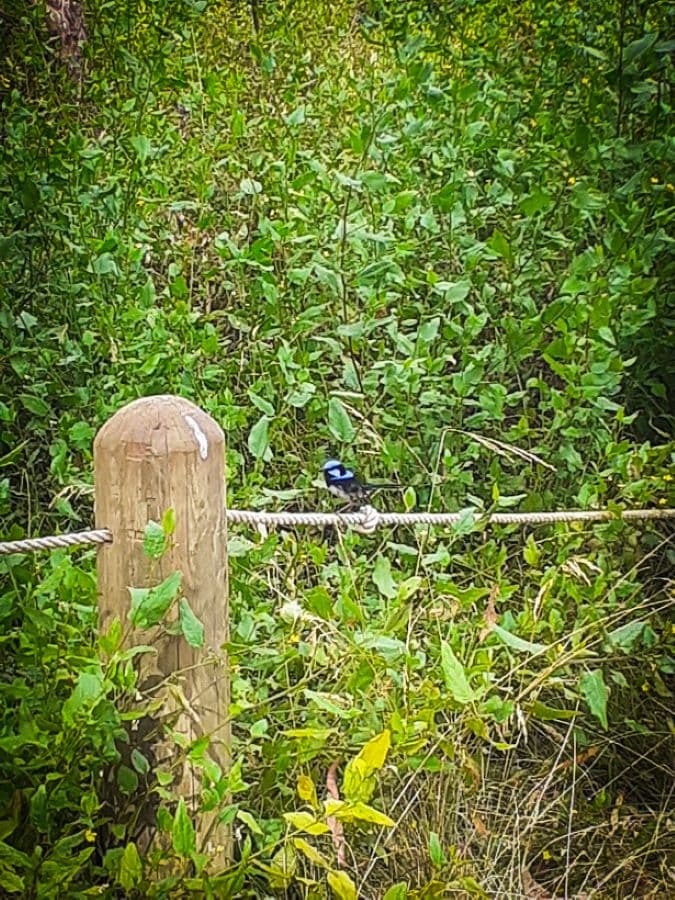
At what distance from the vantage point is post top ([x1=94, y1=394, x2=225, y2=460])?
1127mm

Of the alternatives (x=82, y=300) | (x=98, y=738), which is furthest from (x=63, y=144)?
(x=98, y=738)

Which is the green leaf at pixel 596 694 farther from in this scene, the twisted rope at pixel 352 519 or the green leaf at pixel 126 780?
the green leaf at pixel 126 780

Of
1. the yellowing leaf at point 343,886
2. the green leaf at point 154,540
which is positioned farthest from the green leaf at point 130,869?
the green leaf at point 154,540

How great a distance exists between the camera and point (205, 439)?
1158mm

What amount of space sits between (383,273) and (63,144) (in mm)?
1001

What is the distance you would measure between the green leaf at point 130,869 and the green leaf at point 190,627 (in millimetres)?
226

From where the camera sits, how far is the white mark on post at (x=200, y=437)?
115 centimetres

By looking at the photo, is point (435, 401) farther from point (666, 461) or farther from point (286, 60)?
point (286, 60)

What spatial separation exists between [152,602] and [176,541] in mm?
123

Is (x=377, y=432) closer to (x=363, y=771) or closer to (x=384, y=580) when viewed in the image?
(x=384, y=580)

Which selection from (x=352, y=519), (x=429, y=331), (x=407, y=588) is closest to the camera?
(x=407, y=588)

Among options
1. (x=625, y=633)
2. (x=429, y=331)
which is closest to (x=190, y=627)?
(x=625, y=633)

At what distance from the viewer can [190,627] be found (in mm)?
1091

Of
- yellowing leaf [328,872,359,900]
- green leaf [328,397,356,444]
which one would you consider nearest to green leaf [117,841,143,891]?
yellowing leaf [328,872,359,900]
